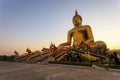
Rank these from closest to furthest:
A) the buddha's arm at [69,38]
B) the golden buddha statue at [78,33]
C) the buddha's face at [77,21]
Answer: the golden buddha statue at [78,33]
the buddha's face at [77,21]
the buddha's arm at [69,38]

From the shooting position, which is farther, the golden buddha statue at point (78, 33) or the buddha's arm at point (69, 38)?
the buddha's arm at point (69, 38)

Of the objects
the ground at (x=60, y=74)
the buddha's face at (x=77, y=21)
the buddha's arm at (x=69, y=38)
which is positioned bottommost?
the ground at (x=60, y=74)

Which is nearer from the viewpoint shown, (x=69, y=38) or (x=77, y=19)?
(x=77, y=19)

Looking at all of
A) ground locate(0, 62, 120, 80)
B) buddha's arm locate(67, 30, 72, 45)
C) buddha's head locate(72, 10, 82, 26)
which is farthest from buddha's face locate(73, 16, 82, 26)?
ground locate(0, 62, 120, 80)

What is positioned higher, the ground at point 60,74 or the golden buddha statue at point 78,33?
the golden buddha statue at point 78,33

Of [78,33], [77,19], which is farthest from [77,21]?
[78,33]

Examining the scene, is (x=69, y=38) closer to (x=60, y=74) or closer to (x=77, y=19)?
(x=77, y=19)

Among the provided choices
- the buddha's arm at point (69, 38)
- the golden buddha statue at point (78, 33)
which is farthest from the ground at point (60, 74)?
the buddha's arm at point (69, 38)

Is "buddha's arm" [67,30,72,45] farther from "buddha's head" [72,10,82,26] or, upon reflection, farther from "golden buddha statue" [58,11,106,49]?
"buddha's head" [72,10,82,26]

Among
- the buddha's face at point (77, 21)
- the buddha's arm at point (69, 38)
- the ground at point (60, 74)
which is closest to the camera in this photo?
the ground at point (60, 74)

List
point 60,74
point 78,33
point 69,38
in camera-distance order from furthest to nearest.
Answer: point 69,38 → point 78,33 → point 60,74

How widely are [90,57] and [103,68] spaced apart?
4.74m

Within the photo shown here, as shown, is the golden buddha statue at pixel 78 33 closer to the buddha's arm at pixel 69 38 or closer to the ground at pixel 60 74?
the buddha's arm at pixel 69 38

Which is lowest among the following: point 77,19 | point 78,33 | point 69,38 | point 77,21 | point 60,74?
point 60,74
